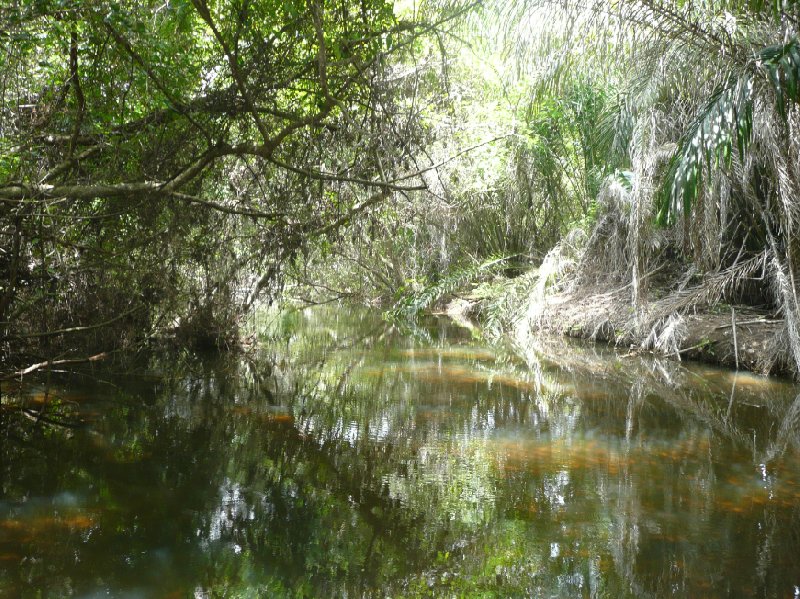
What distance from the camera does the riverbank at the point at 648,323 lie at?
9.46 meters

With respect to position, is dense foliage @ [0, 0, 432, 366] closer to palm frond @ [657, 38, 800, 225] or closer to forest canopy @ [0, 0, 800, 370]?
forest canopy @ [0, 0, 800, 370]

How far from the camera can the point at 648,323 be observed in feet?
36.0

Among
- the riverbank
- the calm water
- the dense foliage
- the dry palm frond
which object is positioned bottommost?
the calm water

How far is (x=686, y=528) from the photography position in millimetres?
4125

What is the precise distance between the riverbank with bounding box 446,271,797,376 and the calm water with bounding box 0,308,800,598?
2.86 feet

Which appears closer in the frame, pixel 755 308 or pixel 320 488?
pixel 320 488

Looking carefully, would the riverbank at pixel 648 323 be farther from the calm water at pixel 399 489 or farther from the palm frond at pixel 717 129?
the palm frond at pixel 717 129

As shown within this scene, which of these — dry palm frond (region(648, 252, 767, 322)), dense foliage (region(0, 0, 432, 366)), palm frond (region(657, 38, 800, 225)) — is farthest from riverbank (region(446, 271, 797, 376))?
dense foliage (region(0, 0, 432, 366))

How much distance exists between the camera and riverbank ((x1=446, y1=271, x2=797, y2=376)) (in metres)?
9.46

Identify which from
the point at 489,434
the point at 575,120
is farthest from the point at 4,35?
the point at 575,120

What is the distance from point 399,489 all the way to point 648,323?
7.37m

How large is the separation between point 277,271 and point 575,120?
10739mm

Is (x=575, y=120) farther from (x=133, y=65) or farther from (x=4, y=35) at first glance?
(x=4, y=35)

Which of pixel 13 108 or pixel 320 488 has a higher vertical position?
pixel 13 108
